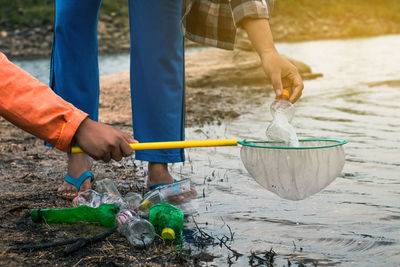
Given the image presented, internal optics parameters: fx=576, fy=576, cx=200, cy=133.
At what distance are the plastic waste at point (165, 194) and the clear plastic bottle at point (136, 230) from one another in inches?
15.3

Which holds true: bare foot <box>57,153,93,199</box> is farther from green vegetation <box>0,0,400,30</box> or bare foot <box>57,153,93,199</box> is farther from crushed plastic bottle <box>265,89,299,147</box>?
green vegetation <box>0,0,400,30</box>

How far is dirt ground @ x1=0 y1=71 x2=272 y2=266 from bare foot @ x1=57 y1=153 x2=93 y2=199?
58mm

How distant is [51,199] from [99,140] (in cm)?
144

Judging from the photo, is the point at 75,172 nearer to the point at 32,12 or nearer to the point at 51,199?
the point at 51,199

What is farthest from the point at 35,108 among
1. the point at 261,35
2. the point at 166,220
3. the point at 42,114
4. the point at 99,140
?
the point at 261,35

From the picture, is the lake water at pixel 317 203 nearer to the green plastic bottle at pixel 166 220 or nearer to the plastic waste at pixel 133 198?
the green plastic bottle at pixel 166 220

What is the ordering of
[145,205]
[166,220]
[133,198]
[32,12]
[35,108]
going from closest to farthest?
[35,108] < [166,220] < [145,205] < [133,198] < [32,12]

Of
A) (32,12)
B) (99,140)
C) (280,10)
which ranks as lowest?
(99,140)

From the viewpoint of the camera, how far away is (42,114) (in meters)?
1.94

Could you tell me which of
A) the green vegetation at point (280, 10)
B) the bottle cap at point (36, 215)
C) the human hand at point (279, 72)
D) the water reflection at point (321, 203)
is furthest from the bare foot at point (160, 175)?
the green vegetation at point (280, 10)

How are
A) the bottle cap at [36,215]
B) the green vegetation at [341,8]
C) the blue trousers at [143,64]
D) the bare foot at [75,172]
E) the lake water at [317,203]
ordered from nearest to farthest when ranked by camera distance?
1. the lake water at [317,203]
2. the bottle cap at [36,215]
3. the blue trousers at [143,64]
4. the bare foot at [75,172]
5. the green vegetation at [341,8]

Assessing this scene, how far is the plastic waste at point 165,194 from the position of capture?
3100mm

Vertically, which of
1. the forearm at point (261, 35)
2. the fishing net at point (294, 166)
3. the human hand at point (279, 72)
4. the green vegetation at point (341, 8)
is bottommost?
the fishing net at point (294, 166)

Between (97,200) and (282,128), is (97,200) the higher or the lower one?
the lower one
